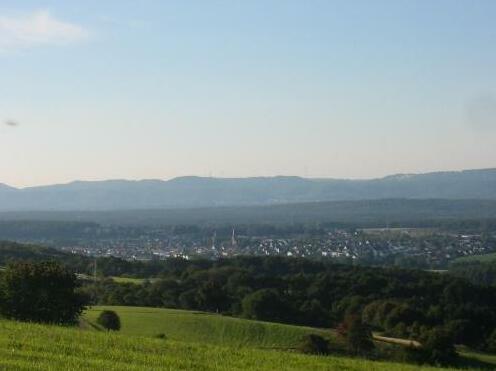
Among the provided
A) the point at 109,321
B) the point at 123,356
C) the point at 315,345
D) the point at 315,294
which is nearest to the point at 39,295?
the point at 109,321

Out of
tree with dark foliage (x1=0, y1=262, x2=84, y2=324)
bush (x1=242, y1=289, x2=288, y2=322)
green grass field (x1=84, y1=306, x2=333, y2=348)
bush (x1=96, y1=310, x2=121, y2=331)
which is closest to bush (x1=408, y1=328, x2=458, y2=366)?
green grass field (x1=84, y1=306, x2=333, y2=348)

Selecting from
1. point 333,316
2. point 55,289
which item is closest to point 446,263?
point 333,316

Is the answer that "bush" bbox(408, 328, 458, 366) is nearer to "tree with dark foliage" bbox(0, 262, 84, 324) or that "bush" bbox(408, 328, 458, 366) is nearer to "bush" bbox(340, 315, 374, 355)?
"bush" bbox(340, 315, 374, 355)

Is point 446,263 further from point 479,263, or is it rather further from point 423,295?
point 423,295

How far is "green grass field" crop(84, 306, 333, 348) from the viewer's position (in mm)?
42625

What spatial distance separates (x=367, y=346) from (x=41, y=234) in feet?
519

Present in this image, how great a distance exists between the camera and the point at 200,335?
147ft

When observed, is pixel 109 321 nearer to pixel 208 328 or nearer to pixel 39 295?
→ pixel 208 328

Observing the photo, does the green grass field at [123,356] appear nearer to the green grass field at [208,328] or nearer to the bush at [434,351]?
the bush at [434,351]

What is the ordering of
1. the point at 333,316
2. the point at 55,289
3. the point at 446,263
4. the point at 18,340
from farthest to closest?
1. the point at 446,263
2. the point at 333,316
3. the point at 55,289
4. the point at 18,340

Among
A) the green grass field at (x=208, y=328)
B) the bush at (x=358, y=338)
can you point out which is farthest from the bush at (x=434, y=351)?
the green grass field at (x=208, y=328)

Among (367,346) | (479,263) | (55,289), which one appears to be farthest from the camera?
(479,263)

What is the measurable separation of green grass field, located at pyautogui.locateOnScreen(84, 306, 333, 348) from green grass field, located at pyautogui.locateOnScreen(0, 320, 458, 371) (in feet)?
84.4

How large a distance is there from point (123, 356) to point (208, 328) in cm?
3483
